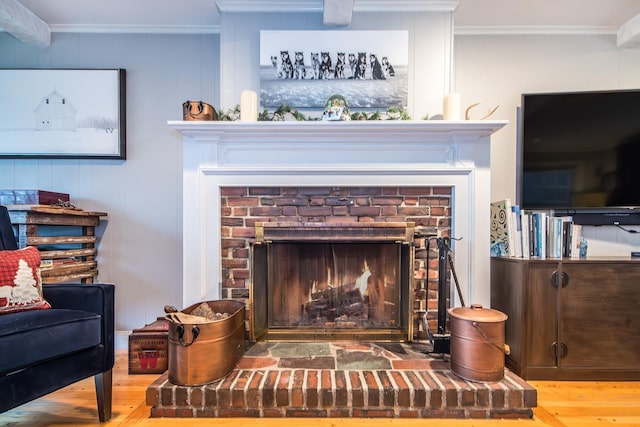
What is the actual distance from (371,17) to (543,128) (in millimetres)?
1363

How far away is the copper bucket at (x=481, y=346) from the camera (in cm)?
151

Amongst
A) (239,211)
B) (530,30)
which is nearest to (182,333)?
(239,211)

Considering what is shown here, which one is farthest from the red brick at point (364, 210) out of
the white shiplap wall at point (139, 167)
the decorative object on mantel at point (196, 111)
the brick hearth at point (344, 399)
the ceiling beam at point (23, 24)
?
the ceiling beam at point (23, 24)

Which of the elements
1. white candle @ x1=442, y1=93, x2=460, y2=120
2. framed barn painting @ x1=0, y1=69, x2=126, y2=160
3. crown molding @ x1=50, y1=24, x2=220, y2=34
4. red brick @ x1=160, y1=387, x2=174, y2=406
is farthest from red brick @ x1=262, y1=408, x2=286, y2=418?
Answer: crown molding @ x1=50, y1=24, x2=220, y2=34

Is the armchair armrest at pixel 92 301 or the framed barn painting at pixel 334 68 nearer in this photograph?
the armchair armrest at pixel 92 301

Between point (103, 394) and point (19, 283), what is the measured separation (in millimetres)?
613

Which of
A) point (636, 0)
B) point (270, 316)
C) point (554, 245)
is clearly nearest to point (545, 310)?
point (554, 245)

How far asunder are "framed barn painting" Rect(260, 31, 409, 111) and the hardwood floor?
172 cm

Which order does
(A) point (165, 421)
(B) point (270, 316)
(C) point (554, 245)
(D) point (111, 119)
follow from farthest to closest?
(D) point (111, 119) < (B) point (270, 316) < (C) point (554, 245) < (A) point (165, 421)

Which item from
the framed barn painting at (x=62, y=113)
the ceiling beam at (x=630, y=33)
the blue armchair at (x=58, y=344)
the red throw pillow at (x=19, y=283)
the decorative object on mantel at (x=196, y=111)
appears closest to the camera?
the blue armchair at (x=58, y=344)

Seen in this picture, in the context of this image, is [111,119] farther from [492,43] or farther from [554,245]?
[554,245]

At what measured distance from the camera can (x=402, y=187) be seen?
196cm

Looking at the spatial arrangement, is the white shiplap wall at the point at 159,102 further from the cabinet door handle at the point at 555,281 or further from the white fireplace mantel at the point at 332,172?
the cabinet door handle at the point at 555,281

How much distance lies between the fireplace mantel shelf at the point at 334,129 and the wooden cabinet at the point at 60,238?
95 cm
